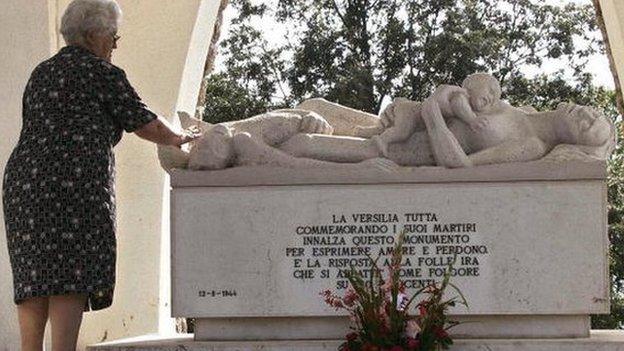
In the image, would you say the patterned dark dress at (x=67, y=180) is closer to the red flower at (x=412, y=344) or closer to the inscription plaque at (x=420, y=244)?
the inscription plaque at (x=420, y=244)

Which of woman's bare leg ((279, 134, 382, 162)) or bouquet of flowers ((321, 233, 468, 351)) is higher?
woman's bare leg ((279, 134, 382, 162))

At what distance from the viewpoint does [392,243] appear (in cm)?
626

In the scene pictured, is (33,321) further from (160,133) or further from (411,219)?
(411,219)

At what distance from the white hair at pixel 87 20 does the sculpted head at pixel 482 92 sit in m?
1.89

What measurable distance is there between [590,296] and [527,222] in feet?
1.49

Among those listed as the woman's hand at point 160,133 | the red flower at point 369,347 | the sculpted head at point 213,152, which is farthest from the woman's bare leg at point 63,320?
the sculpted head at point 213,152

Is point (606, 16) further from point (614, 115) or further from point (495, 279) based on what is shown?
point (614, 115)

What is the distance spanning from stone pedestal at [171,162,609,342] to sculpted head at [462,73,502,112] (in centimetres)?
41

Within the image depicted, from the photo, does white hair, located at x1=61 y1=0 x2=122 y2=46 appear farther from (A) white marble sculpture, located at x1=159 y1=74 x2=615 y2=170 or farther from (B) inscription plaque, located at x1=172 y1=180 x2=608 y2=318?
(B) inscription plaque, located at x1=172 y1=180 x2=608 y2=318

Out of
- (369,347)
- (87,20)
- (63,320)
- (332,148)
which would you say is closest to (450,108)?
(332,148)

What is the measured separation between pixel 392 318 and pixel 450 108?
1435 millimetres

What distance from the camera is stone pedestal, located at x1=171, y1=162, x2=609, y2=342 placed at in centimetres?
626

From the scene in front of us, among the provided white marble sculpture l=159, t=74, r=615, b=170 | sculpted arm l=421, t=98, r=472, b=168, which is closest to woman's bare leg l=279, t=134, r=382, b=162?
white marble sculpture l=159, t=74, r=615, b=170

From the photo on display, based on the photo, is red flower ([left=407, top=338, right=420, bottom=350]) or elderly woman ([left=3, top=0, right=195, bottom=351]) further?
red flower ([left=407, top=338, right=420, bottom=350])
